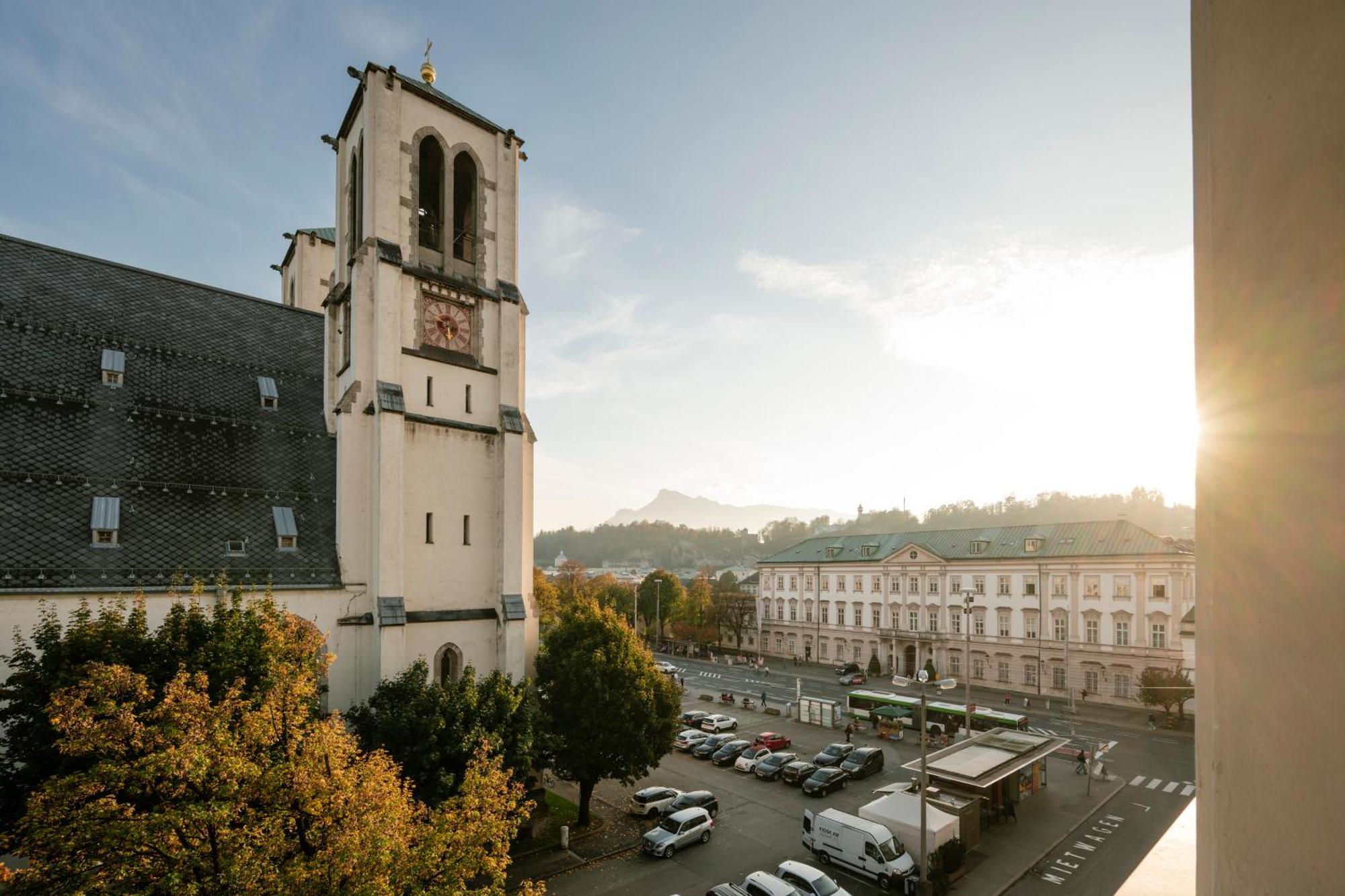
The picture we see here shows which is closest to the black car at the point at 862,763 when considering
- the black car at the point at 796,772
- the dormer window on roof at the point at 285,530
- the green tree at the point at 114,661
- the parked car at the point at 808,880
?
the black car at the point at 796,772

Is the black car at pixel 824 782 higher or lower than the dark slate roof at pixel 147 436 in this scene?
lower

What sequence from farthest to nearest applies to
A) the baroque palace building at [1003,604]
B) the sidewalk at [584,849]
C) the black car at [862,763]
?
the baroque palace building at [1003,604]
the black car at [862,763]
the sidewalk at [584,849]

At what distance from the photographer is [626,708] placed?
22.4m

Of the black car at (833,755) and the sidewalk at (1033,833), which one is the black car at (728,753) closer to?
the black car at (833,755)

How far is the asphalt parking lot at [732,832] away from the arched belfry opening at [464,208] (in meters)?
21.1

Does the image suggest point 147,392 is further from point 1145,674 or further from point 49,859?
point 1145,674

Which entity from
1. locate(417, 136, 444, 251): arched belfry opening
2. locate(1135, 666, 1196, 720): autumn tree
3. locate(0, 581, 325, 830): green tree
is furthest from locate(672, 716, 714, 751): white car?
locate(1135, 666, 1196, 720): autumn tree

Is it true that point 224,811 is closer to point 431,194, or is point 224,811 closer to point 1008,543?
point 431,194

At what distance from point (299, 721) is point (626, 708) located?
12401mm

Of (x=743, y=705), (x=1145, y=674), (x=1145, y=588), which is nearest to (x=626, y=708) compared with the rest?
(x=743, y=705)

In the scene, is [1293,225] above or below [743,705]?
above

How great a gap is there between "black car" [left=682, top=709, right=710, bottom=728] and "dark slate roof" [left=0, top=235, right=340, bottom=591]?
959 inches

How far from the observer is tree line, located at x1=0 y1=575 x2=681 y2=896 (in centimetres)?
925

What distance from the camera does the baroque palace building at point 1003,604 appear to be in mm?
46438
